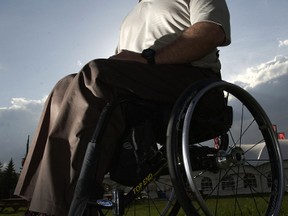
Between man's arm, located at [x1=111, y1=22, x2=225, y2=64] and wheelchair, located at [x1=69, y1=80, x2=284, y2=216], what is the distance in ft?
0.51

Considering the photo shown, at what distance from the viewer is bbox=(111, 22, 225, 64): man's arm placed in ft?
5.42

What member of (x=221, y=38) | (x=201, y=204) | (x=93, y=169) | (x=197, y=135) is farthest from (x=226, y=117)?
(x=93, y=169)

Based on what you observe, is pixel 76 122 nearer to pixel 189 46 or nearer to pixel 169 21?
pixel 189 46

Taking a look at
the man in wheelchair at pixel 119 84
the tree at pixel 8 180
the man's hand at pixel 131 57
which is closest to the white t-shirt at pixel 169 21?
the man in wheelchair at pixel 119 84

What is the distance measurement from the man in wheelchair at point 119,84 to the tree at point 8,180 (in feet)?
157

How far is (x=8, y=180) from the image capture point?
49.5m

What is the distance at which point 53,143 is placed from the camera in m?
1.34

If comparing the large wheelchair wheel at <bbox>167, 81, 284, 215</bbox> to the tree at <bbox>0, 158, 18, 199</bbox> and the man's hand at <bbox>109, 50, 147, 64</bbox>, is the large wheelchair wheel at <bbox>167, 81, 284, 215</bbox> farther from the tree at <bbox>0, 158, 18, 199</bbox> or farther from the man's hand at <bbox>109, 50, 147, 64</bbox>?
the tree at <bbox>0, 158, 18, 199</bbox>

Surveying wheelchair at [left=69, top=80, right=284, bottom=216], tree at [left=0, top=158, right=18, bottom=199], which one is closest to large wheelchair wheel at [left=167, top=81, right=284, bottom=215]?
wheelchair at [left=69, top=80, right=284, bottom=216]

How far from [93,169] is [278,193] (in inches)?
43.5

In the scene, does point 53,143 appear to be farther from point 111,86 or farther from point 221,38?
point 221,38

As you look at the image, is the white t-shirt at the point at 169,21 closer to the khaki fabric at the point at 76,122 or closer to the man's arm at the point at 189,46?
the man's arm at the point at 189,46

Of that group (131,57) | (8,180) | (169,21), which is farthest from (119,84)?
(8,180)

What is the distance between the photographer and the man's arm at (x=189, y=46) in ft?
5.42
